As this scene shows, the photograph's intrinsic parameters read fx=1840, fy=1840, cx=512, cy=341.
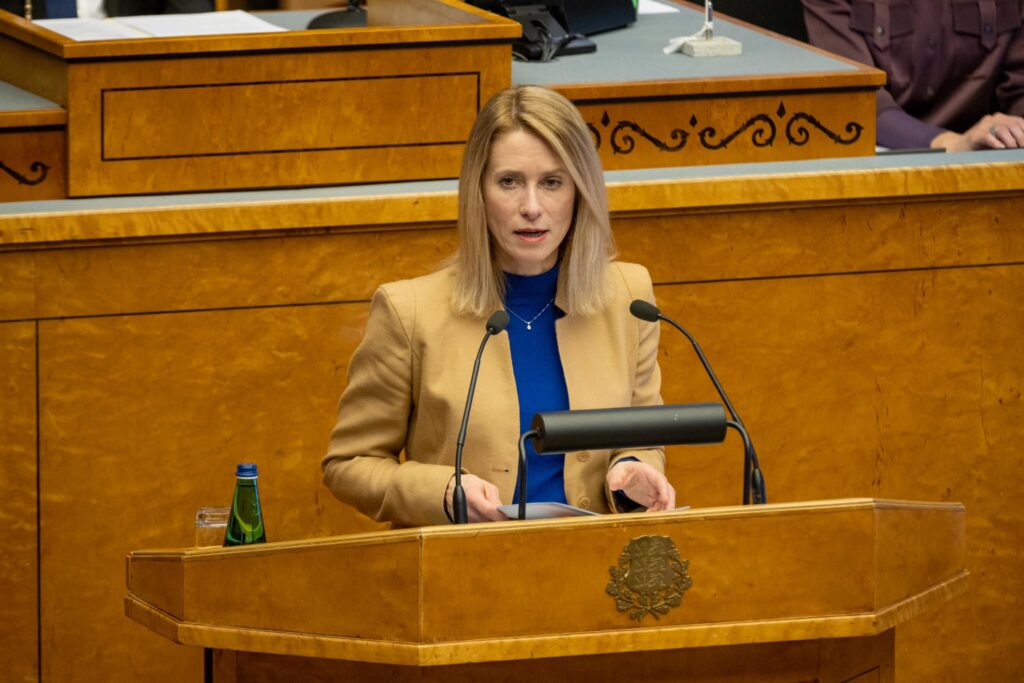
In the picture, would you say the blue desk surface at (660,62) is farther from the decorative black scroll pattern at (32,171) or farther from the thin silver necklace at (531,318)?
the thin silver necklace at (531,318)

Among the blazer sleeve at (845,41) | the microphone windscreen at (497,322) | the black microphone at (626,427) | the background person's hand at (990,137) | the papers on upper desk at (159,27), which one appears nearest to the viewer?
the black microphone at (626,427)

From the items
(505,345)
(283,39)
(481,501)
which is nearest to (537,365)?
(505,345)

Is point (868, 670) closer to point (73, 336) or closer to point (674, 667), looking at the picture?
point (674, 667)

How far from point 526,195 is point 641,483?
0.41 m

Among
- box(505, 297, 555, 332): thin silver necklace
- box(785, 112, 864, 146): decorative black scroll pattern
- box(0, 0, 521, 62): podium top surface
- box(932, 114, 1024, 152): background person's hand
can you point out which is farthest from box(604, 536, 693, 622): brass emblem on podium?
box(932, 114, 1024, 152): background person's hand

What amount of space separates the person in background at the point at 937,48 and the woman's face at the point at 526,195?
2.33 m

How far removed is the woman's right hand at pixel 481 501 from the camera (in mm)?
2252

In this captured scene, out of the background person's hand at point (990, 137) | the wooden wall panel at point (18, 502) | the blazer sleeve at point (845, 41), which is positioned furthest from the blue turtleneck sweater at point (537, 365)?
the blazer sleeve at point (845, 41)

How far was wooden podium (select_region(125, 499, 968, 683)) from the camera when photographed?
1.96 m

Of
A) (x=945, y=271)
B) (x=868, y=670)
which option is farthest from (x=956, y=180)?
(x=868, y=670)

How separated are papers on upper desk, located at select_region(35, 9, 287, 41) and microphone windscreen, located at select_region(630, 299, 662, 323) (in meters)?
1.24

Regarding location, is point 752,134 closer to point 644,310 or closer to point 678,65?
point 678,65

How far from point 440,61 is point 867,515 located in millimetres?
1526

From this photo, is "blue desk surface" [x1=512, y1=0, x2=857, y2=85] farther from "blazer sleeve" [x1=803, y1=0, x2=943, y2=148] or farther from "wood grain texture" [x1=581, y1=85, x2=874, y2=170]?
"blazer sleeve" [x1=803, y1=0, x2=943, y2=148]
